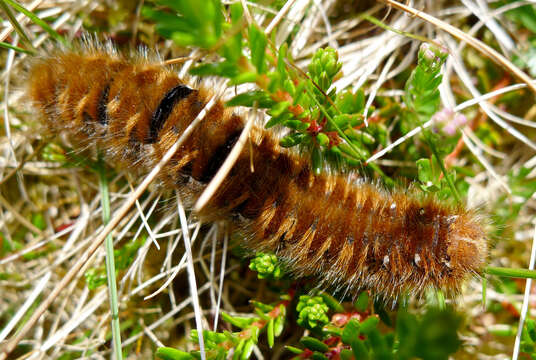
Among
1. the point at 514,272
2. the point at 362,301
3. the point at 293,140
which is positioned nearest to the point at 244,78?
the point at 293,140

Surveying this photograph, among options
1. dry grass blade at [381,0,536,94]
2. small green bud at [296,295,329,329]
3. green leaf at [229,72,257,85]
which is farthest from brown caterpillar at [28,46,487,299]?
dry grass blade at [381,0,536,94]

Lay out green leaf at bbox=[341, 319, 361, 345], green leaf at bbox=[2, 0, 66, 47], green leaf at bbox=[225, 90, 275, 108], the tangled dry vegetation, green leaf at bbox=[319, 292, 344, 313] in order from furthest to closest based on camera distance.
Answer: the tangled dry vegetation, green leaf at bbox=[2, 0, 66, 47], green leaf at bbox=[319, 292, 344, 313], green leaf at bbox=[341, 319, 361, 345], green leaf at bbox=[225, 90, 275, 108]

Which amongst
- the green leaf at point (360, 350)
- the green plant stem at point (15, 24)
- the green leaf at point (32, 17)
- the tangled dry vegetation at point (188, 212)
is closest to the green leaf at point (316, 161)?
the tangled dry vegetation at point (188, 212)

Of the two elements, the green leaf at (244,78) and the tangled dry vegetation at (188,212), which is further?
the tangled dry vegetation at (188,212)

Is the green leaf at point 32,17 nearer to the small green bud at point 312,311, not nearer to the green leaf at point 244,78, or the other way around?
the green leaf at point 244,78

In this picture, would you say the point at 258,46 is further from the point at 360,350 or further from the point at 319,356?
the point at 319,356

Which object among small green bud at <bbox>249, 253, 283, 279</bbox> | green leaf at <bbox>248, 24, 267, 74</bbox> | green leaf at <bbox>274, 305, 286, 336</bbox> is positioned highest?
green leaf at <bbox>248, 24, 267, 74</bbox>

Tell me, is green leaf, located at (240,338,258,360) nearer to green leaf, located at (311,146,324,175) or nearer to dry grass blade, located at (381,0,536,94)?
green leaf, located at (311,146,324,175)
